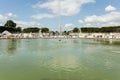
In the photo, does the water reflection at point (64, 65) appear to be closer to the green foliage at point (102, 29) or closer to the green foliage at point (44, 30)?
the green foliage at point (102, 29)

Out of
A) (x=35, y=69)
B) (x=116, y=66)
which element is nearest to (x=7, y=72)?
(x=35, y=69)

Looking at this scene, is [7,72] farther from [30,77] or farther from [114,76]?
[114,76]

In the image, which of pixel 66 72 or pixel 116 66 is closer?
pixel 66 72

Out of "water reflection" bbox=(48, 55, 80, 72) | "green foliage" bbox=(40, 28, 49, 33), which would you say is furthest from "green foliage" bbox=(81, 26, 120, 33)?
"water reflection" bbox=(48, 55, 80, 72)

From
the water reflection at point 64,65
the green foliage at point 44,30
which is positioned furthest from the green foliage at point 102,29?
the water reflection at point 64,65

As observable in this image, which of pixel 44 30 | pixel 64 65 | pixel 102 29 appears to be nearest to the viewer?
pixel 64 65

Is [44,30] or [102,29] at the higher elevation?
[44,30]

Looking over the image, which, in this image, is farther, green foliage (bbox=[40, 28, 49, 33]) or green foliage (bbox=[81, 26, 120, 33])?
green foliage (bbox=[40, 28, 49, 33])

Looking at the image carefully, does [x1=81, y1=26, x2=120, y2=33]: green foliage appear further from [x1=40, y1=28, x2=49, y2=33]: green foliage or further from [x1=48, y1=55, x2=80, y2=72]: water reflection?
[x1=48, y1=55, x2=80, y2=72]: water reflection

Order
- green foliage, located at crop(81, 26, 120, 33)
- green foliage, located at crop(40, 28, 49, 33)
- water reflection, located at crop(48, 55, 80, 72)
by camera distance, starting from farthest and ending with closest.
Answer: green foliage, located at crop(40, 28, 49, 33) < green foliage, located at crop(81, 26, 120, 33) < water reflection, located at crop(48, 55, 80, 72)

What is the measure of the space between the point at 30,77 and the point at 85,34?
8102cm

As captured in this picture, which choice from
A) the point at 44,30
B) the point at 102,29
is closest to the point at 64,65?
the point at 102,29

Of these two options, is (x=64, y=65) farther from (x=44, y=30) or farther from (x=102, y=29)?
(x=44, y=30)

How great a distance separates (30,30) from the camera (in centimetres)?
9962
